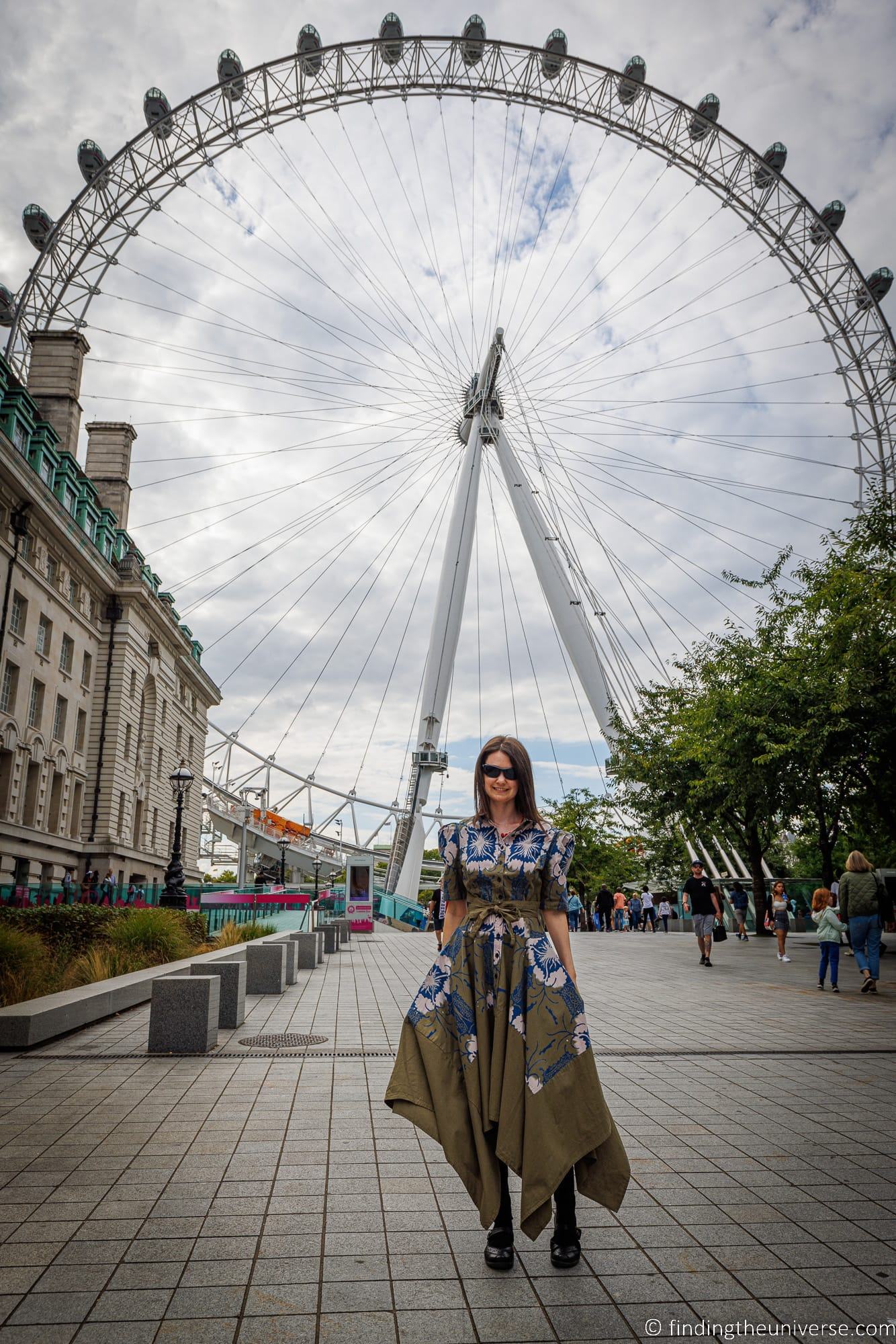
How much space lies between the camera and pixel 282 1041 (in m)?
9.51

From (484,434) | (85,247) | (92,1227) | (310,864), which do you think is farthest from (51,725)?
(310,864)

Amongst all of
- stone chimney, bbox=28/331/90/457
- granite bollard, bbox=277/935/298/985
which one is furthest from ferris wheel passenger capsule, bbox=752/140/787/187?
granite bollard, bbox=277/935/298/985

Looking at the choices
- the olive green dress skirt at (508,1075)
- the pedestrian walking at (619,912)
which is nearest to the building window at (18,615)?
the pedestrian walking at (619,912)

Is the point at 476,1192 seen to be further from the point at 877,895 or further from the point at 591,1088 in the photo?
the point at 877,895

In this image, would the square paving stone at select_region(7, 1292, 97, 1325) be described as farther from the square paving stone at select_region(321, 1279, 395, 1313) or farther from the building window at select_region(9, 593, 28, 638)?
the building window at select_region(9, 593, 28, 638)

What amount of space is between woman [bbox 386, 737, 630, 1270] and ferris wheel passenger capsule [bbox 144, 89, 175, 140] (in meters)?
37.4

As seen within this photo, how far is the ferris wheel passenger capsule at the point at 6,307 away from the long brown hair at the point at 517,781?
36094 millimetres

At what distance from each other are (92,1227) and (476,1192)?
189 centimetres

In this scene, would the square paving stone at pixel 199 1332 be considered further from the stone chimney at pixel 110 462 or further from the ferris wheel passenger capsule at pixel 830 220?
the stone chimney at pixel 110 462

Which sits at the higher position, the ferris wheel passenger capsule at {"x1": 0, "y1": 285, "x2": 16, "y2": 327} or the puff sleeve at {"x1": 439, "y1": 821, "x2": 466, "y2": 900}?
the ferris wheel passenger capsule at {"x1": 0, "y1": 285, "x2": 16, "y2": 327}

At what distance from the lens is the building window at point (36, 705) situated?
39000mm

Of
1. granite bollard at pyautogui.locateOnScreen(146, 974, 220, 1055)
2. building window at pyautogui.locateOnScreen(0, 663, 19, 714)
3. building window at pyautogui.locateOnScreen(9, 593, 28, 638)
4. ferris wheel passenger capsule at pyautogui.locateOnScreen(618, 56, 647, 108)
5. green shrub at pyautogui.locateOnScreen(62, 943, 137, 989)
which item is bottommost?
granite bollard at pyautogui.locateOnScreen(146, 974, 220, 1055)

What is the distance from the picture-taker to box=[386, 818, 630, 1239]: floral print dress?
12.2 ft

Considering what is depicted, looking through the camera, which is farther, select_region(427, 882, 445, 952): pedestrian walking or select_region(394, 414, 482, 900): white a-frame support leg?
select_region(394, 414, 482, 900): white a-frame support leg
